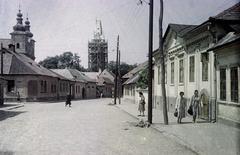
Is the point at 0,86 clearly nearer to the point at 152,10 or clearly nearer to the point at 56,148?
the point at 152,10

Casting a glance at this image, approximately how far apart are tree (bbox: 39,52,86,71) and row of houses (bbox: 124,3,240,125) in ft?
315

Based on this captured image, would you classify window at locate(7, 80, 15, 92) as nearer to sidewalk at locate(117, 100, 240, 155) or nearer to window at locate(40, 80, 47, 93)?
window at locate(40, 80, 47, 93)

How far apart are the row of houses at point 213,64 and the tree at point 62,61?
9586 centimetres

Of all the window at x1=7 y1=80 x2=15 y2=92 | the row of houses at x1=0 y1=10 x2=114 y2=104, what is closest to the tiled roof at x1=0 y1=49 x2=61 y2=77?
the row of houses at x1=0 y1=10 x2=114 y2=104

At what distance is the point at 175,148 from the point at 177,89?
47.8 feet

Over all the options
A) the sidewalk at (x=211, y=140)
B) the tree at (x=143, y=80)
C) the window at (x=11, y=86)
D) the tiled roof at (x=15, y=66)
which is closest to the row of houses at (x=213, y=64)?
the sidewalk at (x=211, y=140)

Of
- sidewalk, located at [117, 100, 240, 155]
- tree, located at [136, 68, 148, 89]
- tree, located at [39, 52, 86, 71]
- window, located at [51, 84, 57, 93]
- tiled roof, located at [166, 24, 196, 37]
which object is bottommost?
sidewalk, located at [117, 100, 240, 155]

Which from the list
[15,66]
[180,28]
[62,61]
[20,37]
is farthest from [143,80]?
[62,61]

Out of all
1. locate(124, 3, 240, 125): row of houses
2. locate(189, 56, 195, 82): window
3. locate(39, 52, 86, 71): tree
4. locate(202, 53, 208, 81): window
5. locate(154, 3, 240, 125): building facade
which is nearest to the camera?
locate(124, 3, 240, 125): row of houses

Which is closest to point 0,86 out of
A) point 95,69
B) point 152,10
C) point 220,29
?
point 152,10

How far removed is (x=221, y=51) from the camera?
16234mm

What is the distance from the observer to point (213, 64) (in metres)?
17.3

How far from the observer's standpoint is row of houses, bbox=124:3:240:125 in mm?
14992

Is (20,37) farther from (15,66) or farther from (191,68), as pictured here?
(191,68)
